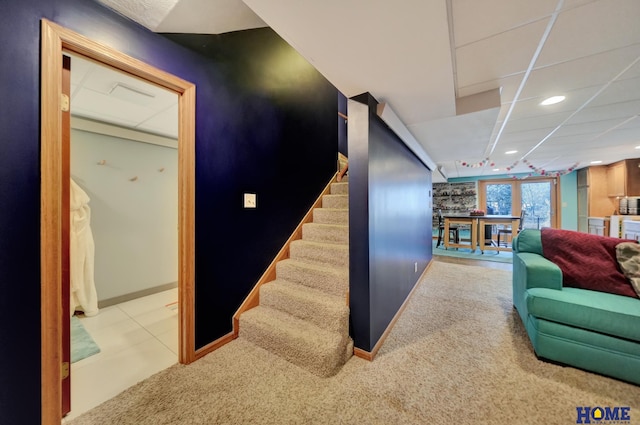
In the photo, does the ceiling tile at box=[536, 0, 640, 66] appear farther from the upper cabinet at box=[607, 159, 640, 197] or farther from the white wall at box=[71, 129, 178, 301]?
the upper cabinet at box=[607, 159, 640, 197]

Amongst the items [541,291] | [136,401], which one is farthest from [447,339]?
[136,401]

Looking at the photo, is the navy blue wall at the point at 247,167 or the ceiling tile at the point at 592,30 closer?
the ceiling tile at the point at 592,30

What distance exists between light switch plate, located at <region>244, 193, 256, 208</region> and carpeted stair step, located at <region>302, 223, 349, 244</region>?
0.76m

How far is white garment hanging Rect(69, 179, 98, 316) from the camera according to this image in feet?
7.67

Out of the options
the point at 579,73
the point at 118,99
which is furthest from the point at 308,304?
the point at 579,73

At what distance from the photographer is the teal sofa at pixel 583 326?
4.70ft

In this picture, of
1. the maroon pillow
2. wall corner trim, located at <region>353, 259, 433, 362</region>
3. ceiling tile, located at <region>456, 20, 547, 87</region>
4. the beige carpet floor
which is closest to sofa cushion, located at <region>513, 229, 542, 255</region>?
the maroon pillow

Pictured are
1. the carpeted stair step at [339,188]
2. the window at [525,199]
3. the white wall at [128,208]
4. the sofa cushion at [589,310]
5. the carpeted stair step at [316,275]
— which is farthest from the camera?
the window at [525,199]

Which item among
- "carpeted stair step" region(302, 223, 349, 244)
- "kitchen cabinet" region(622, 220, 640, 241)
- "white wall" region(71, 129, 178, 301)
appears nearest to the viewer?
"carpeted stair step" region(302, 223, 349, 244)

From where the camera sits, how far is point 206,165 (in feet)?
5.83

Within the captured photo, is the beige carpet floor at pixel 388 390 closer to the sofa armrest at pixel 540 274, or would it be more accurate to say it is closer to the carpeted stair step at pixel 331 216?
the sofa armrest at pixel 540 274

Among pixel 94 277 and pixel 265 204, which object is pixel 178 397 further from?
pixel 94 277

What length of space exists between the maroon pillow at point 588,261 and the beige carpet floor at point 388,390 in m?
0.70

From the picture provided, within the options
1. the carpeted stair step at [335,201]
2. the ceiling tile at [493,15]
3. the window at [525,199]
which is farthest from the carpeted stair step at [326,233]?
the window at [525,199]
